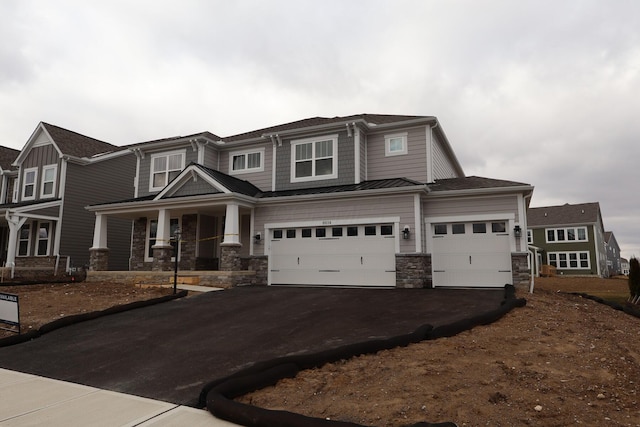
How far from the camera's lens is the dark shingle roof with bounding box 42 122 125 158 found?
2138 cm

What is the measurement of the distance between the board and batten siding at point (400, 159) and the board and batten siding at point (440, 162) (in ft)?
2.05

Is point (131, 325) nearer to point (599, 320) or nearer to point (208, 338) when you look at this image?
point (208, 338)

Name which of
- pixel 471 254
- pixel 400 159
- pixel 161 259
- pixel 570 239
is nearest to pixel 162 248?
pixel 161 259

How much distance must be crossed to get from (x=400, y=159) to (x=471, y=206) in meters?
3.53

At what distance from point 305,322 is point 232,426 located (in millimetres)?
4248

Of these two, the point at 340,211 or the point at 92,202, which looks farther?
the point at 92,202

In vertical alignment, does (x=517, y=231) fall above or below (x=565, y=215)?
below

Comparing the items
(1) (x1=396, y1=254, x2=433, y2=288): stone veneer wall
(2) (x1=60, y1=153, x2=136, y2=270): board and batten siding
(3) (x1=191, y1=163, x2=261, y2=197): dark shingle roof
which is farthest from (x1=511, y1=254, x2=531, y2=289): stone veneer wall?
(2) (x1=60, y1=153, x2=136, y2=270): board and batten siding

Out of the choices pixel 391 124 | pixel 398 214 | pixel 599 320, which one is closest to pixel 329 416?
pixel 599 320

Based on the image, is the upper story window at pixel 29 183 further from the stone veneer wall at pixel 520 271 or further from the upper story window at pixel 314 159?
the stone veneer wall at pixel 520 271

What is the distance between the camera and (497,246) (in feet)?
42.1

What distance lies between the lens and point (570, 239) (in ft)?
121

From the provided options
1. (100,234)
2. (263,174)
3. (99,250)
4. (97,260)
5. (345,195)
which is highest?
(263,174)

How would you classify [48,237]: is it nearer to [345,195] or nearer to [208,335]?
[345,195]
